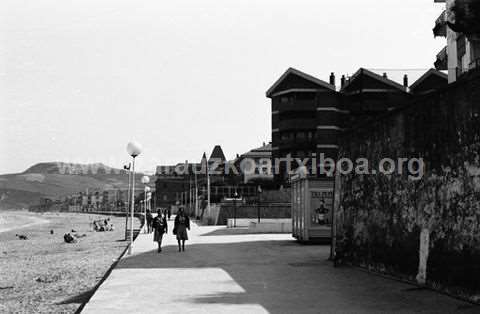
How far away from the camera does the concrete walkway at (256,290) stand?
771 cm

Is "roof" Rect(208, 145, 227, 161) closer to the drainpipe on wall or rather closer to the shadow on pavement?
the shadow on pavement

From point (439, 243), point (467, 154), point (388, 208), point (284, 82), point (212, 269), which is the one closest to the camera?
point (467, 154)

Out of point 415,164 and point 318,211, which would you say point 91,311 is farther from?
point 318,211

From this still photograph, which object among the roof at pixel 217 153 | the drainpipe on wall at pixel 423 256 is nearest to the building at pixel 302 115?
the drainpipe on wall at pixel 423 256

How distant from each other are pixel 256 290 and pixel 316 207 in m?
11.2

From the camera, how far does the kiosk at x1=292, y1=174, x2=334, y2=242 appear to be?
20.1 metres

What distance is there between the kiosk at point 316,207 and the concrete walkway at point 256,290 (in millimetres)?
5607

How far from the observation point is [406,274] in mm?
9945

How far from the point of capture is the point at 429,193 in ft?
30.8

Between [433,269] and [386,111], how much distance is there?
366 centimetres

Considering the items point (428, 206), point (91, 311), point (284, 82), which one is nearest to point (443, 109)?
point (428, 206)

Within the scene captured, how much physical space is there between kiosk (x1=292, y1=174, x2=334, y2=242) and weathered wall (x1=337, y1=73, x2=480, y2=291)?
6985mm

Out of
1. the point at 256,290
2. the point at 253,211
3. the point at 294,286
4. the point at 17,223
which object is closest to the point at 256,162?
the point at 17,223

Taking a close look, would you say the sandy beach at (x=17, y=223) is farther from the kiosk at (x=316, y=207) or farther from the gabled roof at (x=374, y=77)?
the kiosk at (x=316, y=207)
